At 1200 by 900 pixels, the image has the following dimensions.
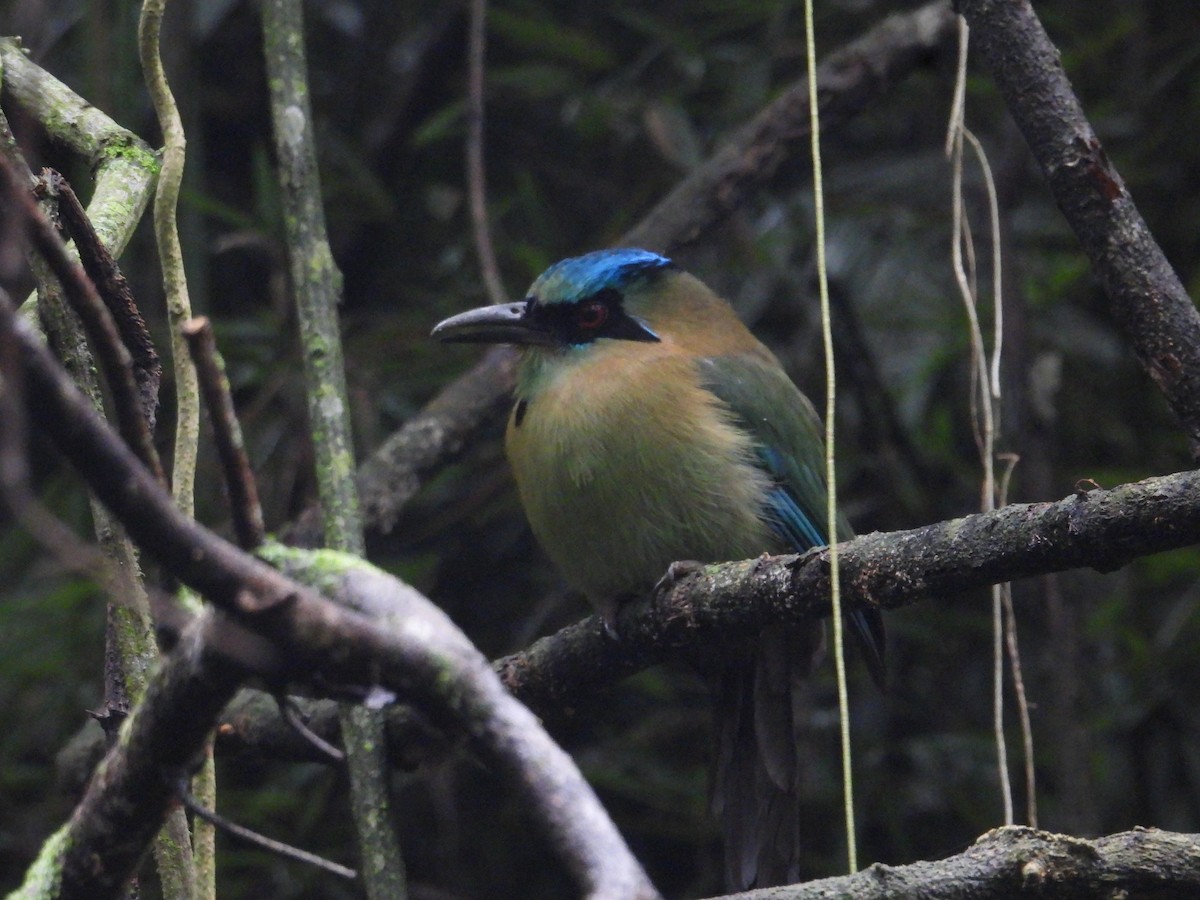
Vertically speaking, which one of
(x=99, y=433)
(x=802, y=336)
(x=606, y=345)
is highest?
(x=802, y=336)

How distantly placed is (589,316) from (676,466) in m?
0.53

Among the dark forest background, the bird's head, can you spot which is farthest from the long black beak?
the dark forest background

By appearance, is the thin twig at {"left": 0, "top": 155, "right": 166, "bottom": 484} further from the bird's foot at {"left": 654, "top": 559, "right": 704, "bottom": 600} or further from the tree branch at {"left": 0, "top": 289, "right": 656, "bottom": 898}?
the bird's foot at {"left": 654, "top": 559, "right": 704, "bottom": 600}

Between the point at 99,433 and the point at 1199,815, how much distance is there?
404cm

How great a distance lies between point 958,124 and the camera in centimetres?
306

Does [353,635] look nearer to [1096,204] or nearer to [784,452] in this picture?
[1096,204]

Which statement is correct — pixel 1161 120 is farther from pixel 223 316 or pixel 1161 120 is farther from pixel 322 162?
pixel 223 316

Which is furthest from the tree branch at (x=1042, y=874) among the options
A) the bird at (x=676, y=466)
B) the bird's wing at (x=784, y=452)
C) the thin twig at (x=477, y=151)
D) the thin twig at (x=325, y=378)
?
the thin twig at (x=477, y=151)

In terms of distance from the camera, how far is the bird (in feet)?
11.0

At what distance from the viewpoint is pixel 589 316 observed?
370cm

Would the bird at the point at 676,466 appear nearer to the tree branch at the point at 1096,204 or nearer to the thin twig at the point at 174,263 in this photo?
the tree branch at the point at 1096,204

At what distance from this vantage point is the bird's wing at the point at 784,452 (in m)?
3.50

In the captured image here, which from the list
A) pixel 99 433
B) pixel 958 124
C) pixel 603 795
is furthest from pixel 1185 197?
pixel 99 433

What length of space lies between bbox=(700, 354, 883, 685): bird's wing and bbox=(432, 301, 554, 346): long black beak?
0.43 m
